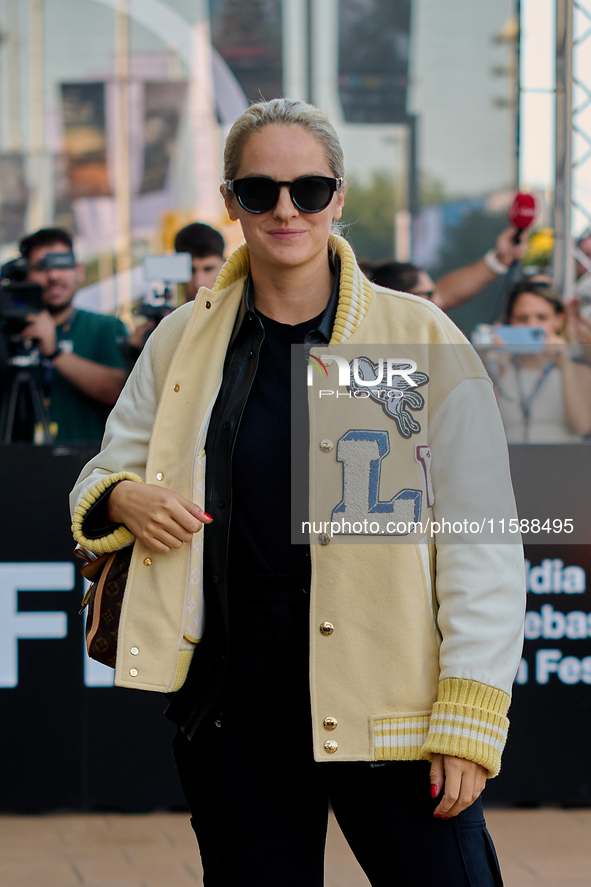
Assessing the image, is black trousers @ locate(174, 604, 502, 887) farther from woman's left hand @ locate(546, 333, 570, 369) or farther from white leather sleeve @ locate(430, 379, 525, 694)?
woman's left hand @ locate(546, 333, 570, 369)

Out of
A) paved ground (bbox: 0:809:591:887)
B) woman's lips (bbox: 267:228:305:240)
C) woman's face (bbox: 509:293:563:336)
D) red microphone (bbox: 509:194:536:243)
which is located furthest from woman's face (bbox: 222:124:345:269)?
red microphone (bbox: 509:194:536:243)

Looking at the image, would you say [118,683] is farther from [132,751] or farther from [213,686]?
[132,751]

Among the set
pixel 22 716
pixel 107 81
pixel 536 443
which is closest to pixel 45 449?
pixel 22 716

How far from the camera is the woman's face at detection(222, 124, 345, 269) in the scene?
1.55m

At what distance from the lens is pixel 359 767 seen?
4.99 feet

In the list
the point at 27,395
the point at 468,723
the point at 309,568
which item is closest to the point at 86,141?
the point at 27,395

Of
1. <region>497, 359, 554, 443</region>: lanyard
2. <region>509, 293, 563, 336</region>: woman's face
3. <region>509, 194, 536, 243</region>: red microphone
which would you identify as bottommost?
<region>497, 359, 554, 443</region>: lanyard

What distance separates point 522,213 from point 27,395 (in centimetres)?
255

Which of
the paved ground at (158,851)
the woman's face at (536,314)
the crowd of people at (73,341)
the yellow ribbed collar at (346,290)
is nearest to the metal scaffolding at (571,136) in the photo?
the woman's face at (536,314)

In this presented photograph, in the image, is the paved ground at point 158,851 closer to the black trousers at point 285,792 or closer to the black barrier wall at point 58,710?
the black barrier wall at point 58,710

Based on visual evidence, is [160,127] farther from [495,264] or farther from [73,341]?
[73,341]

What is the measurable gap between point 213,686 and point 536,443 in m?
2.11

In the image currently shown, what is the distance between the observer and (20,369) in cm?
411

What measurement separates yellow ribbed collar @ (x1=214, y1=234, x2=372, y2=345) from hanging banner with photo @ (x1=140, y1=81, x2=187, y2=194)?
336 inches
